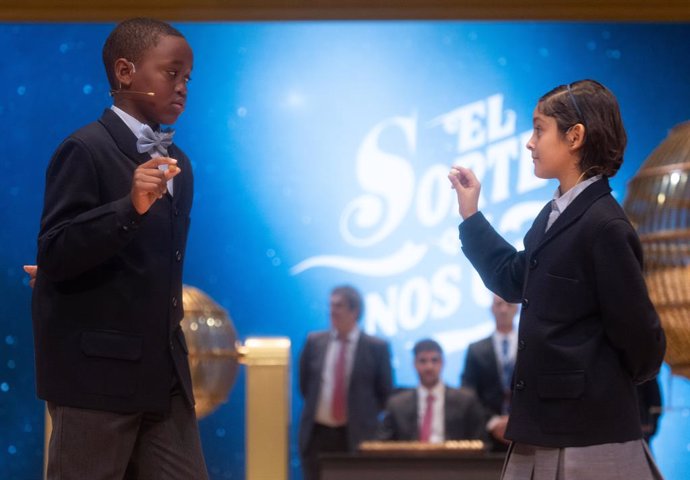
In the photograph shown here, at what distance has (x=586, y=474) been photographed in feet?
7.40

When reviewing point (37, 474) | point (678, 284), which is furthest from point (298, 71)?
point (678, 284)

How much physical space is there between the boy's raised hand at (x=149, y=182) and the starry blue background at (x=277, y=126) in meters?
5.56

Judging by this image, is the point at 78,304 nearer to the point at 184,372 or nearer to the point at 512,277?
the point at 184,372

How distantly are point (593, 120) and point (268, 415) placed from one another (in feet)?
5.23

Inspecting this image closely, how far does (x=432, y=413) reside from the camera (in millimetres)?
5977

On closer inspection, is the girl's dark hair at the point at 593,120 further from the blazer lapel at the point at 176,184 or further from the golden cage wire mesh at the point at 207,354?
the golden cage wire mesh at the point at 207,354

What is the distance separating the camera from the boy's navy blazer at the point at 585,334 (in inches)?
89.6

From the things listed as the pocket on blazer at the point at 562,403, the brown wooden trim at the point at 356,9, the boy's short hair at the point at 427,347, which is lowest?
the pocket on blazer at the point at 562,403

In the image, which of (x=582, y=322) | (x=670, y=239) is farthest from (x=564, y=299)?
(x=670, y=239)

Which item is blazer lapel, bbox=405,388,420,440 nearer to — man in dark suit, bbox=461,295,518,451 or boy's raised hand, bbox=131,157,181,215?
man in dark suit, bbox=461,295,518,451

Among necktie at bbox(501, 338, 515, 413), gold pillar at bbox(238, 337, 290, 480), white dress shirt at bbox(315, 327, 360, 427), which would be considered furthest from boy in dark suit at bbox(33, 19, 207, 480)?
white dress shirt at bbox(315, 327, 360, 427)

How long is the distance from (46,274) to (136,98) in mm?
452

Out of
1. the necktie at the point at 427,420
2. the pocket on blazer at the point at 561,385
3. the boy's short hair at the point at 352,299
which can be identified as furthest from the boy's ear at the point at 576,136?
the boy's short hair at the point at 352,299

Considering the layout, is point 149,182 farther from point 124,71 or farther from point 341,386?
point 341,386
